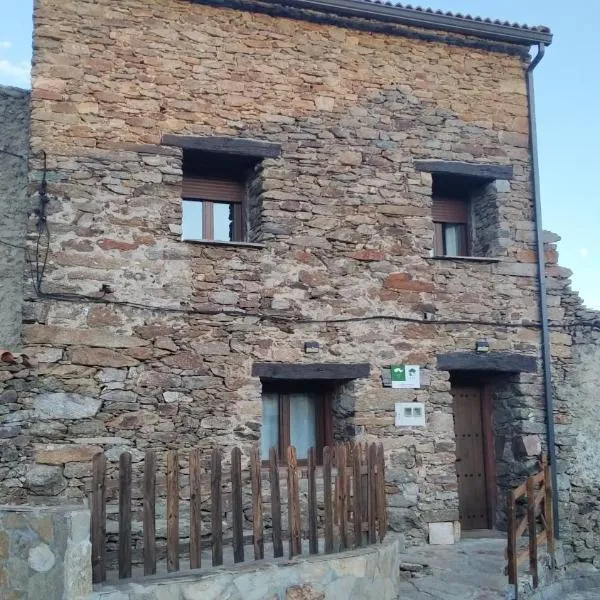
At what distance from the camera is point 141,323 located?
7.23m

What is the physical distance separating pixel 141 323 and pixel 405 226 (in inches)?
120

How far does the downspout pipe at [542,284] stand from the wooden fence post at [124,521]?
5.30m

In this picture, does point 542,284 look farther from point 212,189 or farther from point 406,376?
point 212,189

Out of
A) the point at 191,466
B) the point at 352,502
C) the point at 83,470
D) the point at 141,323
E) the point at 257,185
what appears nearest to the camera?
the point at 191,466

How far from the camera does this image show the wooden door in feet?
28.3

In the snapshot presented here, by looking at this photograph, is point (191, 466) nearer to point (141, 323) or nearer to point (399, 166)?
point (141, 323)

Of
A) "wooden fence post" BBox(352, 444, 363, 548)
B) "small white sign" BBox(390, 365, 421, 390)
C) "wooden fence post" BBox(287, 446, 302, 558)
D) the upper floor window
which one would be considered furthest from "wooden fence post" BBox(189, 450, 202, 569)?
"small white sign" BBox(390, 365, 421, 390)

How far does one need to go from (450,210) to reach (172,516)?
5.70 m

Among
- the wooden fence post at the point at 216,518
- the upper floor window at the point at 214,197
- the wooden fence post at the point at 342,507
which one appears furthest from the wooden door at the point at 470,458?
the wooden fence post at the point at 216,518

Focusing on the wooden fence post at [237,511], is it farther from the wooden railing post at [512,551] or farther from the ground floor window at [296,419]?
the ground floor window at [296,419]

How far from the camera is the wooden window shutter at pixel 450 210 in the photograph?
9.00 meters

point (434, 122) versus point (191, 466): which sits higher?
point (434, 122)

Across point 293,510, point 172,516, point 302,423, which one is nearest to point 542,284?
point 302,423

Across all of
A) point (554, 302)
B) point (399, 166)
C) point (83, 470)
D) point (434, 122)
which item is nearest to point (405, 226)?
point (399, 166)
